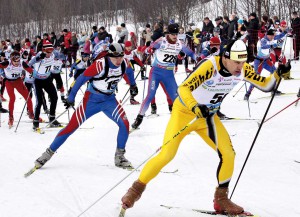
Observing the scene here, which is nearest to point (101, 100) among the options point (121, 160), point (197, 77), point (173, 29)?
point (121, 160)

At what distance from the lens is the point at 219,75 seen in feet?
13.6

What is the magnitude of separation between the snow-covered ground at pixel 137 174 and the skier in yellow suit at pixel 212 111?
1.25 ft

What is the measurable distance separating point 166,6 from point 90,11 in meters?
14.5

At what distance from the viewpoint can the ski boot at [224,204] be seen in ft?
13.5

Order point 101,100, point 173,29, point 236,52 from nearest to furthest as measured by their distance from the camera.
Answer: point 236,52
point 101,100
point 173,29

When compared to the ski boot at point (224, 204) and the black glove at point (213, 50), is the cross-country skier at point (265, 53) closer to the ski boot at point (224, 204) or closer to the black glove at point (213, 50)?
the black glove at point (213, 50)

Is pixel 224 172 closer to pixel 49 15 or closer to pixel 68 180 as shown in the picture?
pixel 68 180

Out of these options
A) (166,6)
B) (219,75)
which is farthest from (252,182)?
(166,6)

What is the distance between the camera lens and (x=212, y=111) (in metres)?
4.35

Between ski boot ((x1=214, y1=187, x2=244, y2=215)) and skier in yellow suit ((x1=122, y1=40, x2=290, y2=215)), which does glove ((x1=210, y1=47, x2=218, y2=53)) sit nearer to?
skier in yellow suit ((x1=122, y1=40, x2=290, y2=215))

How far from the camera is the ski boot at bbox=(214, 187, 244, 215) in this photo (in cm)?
412

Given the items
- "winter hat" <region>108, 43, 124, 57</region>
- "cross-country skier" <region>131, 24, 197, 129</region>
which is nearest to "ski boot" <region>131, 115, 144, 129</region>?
"cross-country skier" <region>131, 24, 197, 129</region>

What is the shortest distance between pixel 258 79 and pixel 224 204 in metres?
1.27

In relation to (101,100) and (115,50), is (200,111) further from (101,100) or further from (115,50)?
(101,100)
